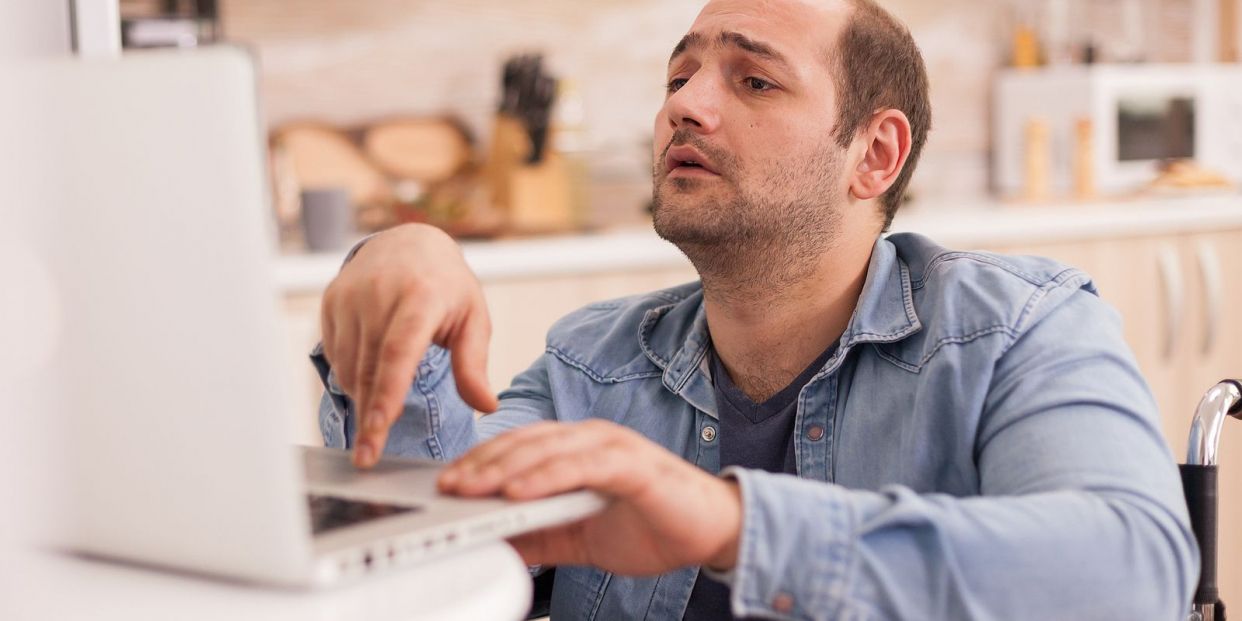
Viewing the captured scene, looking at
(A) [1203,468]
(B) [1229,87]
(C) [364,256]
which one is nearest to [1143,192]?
(B) [1229,87]

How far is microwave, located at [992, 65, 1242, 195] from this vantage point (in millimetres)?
3465

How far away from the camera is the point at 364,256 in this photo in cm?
104

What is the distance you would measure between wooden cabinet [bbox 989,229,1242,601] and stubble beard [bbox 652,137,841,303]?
1.74m

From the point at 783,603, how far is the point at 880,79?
0.81 meters

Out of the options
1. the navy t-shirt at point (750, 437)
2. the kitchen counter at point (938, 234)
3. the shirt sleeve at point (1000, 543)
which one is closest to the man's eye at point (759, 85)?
the navy t-shirt at point (750, 437)

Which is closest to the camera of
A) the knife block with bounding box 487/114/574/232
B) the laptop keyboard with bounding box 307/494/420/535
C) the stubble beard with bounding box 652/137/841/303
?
the laptop keyboard with bounding box 307/494/420/535

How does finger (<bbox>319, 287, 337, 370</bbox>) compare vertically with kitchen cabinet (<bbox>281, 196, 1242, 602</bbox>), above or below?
above

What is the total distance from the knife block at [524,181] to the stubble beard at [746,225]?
1.57 m

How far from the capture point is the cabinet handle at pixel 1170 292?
3.07 m

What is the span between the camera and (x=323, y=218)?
8.31ft

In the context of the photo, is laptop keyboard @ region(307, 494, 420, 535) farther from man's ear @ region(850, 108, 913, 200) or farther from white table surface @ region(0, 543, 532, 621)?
man's ear @ region(850, 108, 913, 200)

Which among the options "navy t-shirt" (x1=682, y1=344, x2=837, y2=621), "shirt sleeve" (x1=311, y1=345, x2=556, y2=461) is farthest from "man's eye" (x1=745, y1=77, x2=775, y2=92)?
"shirt sleeve" (x1=311, y1=345, x2=556, y2=461)

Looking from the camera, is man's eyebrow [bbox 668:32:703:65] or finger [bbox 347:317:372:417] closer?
finger [bbox 347:317:372:417]

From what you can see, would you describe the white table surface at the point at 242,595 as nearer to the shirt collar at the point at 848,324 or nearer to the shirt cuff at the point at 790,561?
the shirt cuff at the point at 790,561
